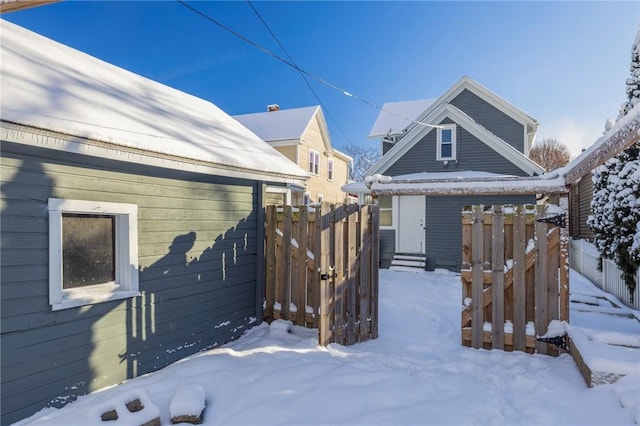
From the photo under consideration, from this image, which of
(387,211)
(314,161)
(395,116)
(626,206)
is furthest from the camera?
(314,161)

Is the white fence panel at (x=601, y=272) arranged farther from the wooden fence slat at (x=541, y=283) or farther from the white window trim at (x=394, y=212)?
the white window trim at (x=394, y=212)

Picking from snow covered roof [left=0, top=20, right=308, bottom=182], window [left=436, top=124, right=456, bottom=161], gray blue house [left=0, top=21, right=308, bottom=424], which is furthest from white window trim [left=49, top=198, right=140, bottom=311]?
window [left=436, top=124, right=456, bottom=161]

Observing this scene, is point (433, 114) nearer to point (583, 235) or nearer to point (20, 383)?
point (583, 235)

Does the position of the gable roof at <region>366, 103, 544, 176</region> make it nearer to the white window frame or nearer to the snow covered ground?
the white window frame

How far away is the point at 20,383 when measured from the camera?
297 centimetres

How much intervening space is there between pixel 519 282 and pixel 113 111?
17.3ft

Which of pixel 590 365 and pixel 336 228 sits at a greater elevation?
pixel 336 228

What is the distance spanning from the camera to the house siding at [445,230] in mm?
12656

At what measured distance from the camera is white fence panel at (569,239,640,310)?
6841mm

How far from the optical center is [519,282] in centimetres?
442

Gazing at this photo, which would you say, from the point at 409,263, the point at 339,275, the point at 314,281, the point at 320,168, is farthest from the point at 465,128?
the point at 339,275

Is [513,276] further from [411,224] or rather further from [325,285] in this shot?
[411,224]

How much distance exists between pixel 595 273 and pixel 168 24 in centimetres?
1216

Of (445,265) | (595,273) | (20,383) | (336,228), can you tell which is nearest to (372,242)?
(336,228)
